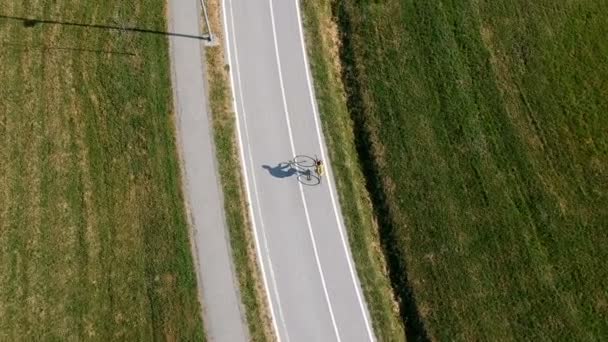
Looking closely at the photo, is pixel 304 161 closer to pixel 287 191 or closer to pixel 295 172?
pixel 295 172

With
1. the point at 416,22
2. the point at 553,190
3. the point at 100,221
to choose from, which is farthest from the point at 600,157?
the point at 100,221

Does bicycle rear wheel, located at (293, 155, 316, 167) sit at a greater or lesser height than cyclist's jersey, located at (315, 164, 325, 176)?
greater

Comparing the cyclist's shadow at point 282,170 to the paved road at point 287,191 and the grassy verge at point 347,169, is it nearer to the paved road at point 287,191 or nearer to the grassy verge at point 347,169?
the paved road at point 287,191

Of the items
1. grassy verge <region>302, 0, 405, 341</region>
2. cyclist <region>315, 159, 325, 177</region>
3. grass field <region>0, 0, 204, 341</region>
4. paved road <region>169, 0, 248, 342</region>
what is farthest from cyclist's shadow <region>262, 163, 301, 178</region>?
grass field <region>0, 0, 204, 341</region>

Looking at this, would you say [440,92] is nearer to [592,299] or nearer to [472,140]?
[472,140]

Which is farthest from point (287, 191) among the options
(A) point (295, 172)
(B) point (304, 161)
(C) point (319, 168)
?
(C) point (319, 168)

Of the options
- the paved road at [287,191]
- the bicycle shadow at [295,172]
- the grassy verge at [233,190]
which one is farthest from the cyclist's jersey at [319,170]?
the grassy verge at [233,190]

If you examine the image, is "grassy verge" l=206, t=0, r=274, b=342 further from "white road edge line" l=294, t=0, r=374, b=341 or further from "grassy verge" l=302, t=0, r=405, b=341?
"grassy verge" l=302, t=0, r=405, b=341
